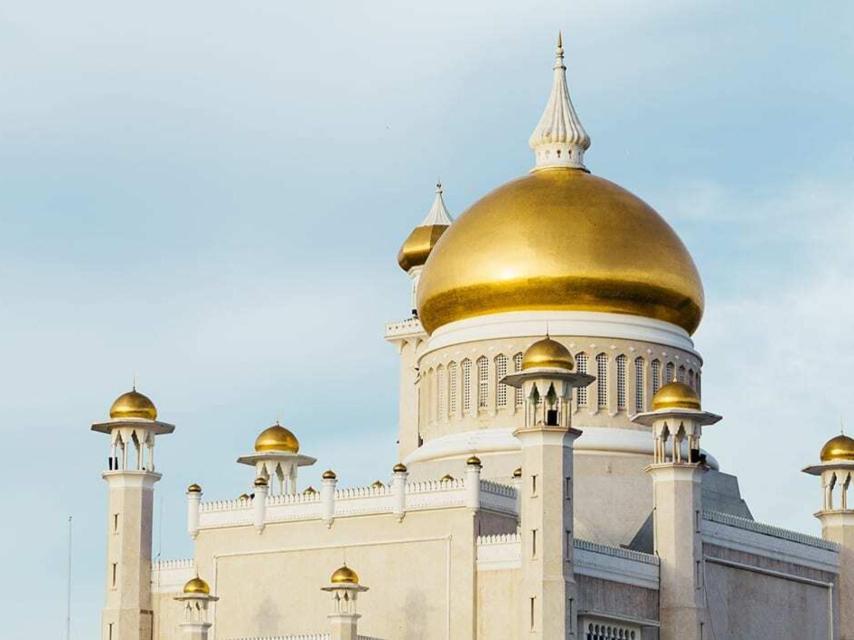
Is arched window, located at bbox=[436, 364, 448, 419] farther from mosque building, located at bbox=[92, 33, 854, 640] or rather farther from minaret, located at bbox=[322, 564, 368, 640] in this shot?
minaret, located at bbox=[322, 564, 368, 640]

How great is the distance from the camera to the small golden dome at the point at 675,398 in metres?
45.2

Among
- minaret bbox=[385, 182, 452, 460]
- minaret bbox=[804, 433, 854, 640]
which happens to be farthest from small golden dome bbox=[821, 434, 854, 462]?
minaret bbox=[385, 182, 452, 460]

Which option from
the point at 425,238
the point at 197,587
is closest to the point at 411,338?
the point at 425,238

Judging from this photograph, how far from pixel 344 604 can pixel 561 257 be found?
31.0 ft

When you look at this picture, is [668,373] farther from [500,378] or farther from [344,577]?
[344,577]

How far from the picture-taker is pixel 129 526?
45.7 meters

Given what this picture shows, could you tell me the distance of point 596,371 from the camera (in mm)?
47719

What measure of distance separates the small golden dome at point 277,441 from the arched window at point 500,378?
4.53 meters

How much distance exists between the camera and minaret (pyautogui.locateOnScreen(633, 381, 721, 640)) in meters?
44.5

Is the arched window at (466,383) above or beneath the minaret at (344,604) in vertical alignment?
above

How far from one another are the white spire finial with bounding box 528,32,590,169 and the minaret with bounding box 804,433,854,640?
7.73 metres

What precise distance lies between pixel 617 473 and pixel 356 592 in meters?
7.40

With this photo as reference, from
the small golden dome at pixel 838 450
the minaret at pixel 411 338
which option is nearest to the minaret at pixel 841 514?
the small golden dome at pixel 838 450

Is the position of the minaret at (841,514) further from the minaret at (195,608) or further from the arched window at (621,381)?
the minaret at (195,608)
